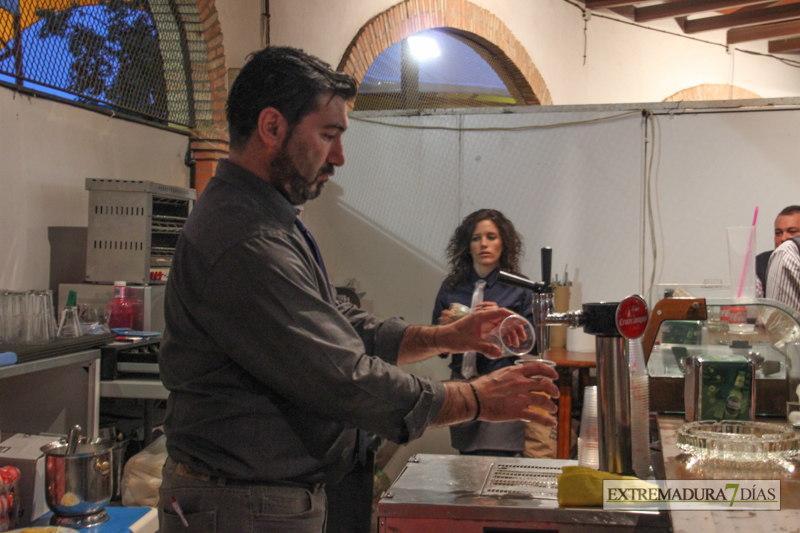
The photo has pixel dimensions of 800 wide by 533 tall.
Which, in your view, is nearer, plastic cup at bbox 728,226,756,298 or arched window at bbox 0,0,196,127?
plastic cup at bbox 728,226,756,298

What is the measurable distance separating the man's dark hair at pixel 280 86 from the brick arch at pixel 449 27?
3818 mm

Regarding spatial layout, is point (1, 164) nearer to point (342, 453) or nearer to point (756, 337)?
point (342, 453)

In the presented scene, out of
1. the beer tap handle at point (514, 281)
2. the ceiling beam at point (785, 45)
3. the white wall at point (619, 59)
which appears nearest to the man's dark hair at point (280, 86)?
the beer tap handle at point (514, 281)

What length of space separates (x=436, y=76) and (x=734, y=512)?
5652 millimetres

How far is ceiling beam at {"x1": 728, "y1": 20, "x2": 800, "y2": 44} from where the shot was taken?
7891mm

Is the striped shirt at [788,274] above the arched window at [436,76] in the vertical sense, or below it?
below

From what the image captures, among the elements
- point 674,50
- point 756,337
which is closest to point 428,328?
point 756,337

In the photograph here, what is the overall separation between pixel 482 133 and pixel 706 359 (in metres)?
2.91

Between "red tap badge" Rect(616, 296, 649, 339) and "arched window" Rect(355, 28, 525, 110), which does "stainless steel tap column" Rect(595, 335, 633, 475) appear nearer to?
"red tap badge" Rect(616, 296, 649, 339)

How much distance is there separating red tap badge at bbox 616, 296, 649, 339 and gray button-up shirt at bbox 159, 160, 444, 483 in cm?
43

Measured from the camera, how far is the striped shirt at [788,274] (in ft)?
10.3

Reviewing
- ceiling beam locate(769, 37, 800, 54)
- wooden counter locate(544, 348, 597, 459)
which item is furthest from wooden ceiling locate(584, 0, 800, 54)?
wooden counter locate(544, 348, 597, 459)

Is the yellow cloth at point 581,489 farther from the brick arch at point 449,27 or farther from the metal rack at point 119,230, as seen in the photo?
the brick arch at point 449,27

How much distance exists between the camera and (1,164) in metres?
2.75
